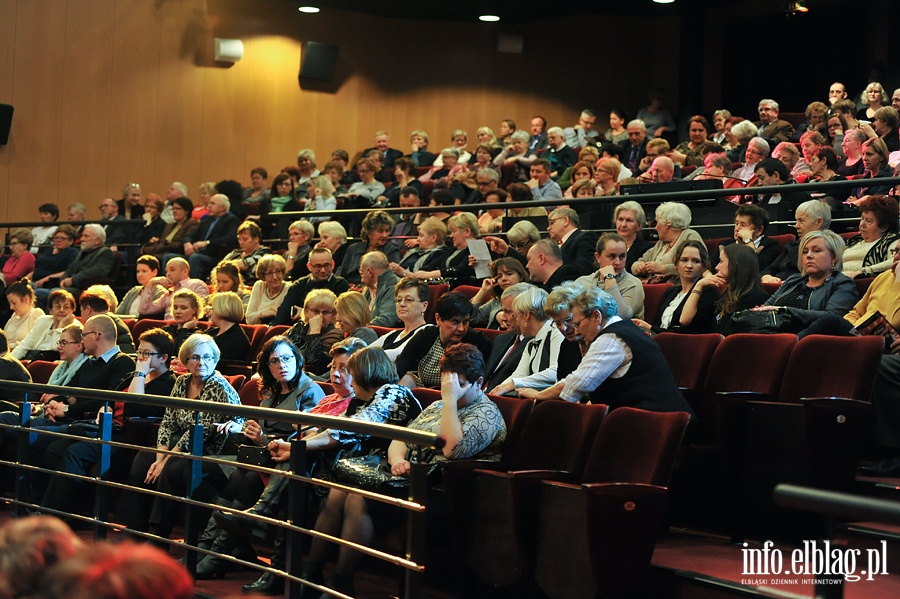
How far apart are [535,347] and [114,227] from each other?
21.9ft

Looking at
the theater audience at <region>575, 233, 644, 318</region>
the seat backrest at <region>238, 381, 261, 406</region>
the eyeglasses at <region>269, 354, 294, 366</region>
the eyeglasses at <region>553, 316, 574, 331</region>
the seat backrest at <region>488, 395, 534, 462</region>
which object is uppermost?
the theater audience at <region>575, 233, 644, 318</region>

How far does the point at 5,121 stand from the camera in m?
10.9

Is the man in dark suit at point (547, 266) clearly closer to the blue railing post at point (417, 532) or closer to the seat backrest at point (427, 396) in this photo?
the seat backrest at point (427, 396)

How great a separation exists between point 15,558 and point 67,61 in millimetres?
10950

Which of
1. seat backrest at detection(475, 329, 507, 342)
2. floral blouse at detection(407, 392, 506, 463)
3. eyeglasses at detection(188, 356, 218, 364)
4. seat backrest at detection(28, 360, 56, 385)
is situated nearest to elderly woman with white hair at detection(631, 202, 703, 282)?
seat backrest at detection(475, 329, 507, 342)

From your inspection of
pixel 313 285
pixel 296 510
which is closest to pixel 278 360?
pixel 296 510

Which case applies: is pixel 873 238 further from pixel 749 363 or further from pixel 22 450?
pixel 22 450

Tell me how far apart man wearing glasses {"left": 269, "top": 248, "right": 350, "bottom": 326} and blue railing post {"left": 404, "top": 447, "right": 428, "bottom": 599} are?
12.3ft

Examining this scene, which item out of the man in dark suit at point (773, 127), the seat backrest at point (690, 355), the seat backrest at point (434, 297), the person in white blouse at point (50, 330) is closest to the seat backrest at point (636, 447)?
the seat backrest at point (690, 355)

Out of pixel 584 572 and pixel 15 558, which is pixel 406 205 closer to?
pixel 584 572

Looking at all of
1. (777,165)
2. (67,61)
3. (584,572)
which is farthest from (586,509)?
(67,61)

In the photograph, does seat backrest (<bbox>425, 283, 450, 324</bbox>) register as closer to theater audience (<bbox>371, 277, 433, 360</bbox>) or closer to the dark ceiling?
theater audience (<bbox>371, 277, 433, 360</bbox>)

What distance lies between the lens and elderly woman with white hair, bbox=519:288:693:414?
3.75m

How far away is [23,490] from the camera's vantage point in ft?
15.0
